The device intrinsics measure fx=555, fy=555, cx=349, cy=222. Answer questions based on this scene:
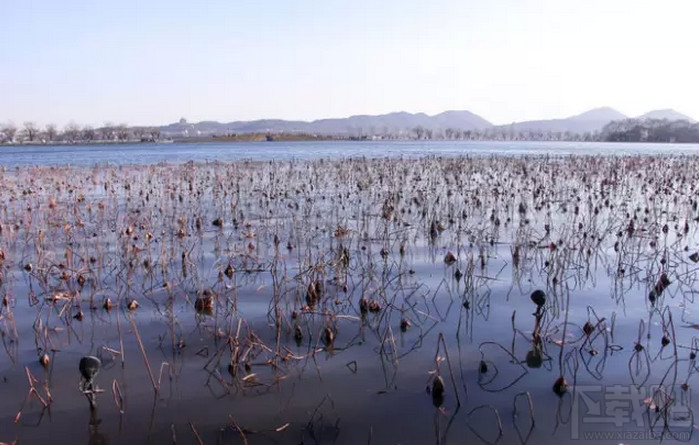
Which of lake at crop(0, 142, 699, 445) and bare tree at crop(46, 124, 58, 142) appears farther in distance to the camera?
bare tree at crop(46, 124, 58, 142)

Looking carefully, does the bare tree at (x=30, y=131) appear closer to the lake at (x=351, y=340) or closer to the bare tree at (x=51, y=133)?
the bare tree at (x=51, y=133)

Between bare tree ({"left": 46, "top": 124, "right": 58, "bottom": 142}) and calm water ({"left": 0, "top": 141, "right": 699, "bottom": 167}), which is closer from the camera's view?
calm water ({"left": 0, "top": 141, "right": 699, "bottom": 167})

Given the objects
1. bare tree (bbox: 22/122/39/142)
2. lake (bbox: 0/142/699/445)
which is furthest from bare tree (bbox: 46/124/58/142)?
lake (bbox: 0/142/699/445)

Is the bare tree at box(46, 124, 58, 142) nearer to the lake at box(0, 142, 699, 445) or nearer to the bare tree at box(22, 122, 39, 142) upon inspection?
the bare tree at box(22, 122, 39, 142)

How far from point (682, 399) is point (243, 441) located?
376 cm

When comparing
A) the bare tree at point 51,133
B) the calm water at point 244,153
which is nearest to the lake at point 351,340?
the calm water at point 244,153

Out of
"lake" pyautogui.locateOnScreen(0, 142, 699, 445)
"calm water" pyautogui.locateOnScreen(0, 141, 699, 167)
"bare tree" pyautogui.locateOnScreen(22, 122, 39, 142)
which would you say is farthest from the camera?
"bare tree" pyautogui.locateOnScreen(22, 122, 39, 142)

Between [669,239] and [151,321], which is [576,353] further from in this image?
[669,239]

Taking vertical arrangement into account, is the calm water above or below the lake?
above

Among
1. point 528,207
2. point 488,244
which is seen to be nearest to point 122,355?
point 488,244

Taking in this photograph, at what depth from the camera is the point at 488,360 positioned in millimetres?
5672

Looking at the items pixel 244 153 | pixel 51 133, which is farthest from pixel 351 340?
pixel 51 133

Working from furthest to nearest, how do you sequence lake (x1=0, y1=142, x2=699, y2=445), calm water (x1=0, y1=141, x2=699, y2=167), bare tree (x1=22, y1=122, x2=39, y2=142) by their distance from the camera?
bare tree (x1=22, y1=122, x2=39, y2=142) → calm water (x1=0, y1=141, x2=699, y2=167) → lake (x1=0, y1=142, x2=699, y2=445)

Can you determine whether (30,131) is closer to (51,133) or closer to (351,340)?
(51,133)
